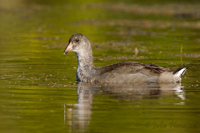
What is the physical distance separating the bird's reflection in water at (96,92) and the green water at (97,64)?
20 millimetres

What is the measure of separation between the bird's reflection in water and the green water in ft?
Answer: 0.07

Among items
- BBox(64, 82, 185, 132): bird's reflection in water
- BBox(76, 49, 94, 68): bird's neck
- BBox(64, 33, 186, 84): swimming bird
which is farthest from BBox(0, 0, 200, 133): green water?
BBox(76, 49, 94, 68): bird's neck

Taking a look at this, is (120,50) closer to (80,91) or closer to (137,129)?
(80,91)

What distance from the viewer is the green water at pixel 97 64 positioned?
28.5ft

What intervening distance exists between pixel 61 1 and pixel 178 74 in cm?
3305

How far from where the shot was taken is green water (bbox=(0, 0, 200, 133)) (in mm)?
8688

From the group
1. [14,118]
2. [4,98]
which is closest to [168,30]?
[4,98]

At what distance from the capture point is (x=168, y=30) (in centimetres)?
2458

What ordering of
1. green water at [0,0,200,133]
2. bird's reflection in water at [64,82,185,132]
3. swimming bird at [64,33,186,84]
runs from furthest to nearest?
swimming bird at [64,33,186,84], bird's reflection in water at [64,82,185,132], green water at [0,0,200,133]

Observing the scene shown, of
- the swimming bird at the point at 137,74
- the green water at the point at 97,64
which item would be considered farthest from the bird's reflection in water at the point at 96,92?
the swimming bird at the point at 137,74

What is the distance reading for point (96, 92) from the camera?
11.3 metres

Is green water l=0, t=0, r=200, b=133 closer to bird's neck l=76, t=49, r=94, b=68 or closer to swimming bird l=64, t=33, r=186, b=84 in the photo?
swimming bird l=64, t=33, r=186, b=84

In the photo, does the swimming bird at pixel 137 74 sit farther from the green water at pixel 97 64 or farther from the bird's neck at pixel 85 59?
the bird's neck at pixel 85 59

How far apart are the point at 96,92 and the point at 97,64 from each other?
415 centimetres
